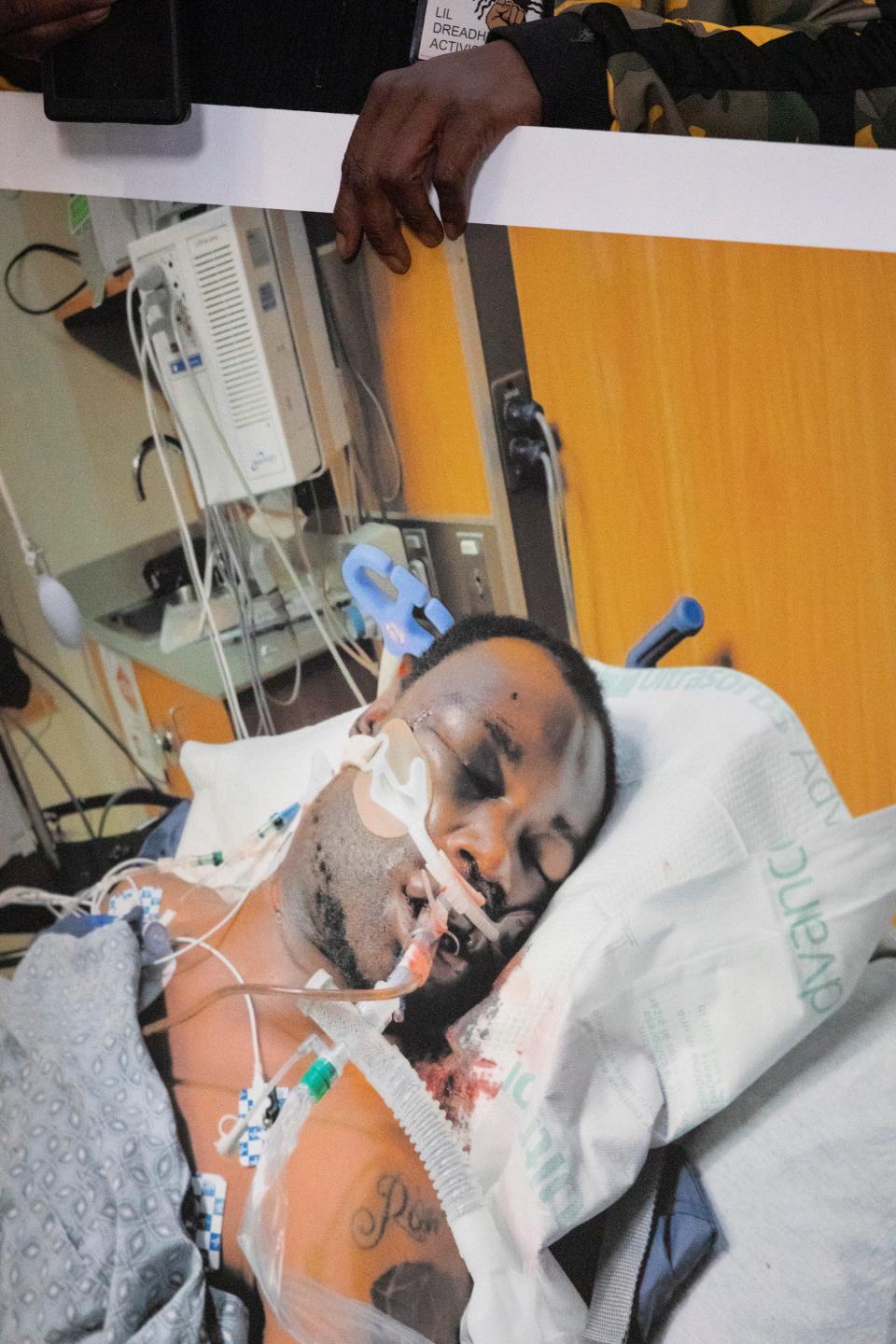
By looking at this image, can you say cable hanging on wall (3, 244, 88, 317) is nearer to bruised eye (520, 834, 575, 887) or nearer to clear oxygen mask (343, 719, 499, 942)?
clear oxygen mask (343, 719, 499, 942)

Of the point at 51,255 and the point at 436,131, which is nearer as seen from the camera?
the point at 436,131

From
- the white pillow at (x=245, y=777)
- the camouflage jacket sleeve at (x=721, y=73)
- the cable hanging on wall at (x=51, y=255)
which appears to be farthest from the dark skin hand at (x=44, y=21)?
the white pillow at (x=245, y=777)

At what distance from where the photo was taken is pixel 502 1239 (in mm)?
667

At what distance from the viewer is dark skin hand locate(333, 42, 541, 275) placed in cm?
65

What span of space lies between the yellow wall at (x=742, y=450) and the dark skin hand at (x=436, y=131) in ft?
0.18

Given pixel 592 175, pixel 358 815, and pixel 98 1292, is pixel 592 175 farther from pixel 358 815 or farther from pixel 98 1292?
pixel 98 1292

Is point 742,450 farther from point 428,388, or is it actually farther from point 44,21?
point 44,21

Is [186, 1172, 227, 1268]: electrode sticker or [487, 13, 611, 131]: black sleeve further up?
[487, 13, 611, 131]: black sleeve

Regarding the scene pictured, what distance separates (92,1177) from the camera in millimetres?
783

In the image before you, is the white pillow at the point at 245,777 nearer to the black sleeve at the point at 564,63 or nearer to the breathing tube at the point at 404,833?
the breathing tube at the point at 404,833

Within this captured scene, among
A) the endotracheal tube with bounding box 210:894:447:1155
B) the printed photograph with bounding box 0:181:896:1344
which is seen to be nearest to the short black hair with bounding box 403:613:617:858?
the printed photograph with bounding box 0:181:896:1344

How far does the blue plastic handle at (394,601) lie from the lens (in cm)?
75

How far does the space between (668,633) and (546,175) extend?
0.98 feet

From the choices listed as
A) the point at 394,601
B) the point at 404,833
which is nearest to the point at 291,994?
the point at 404,833
